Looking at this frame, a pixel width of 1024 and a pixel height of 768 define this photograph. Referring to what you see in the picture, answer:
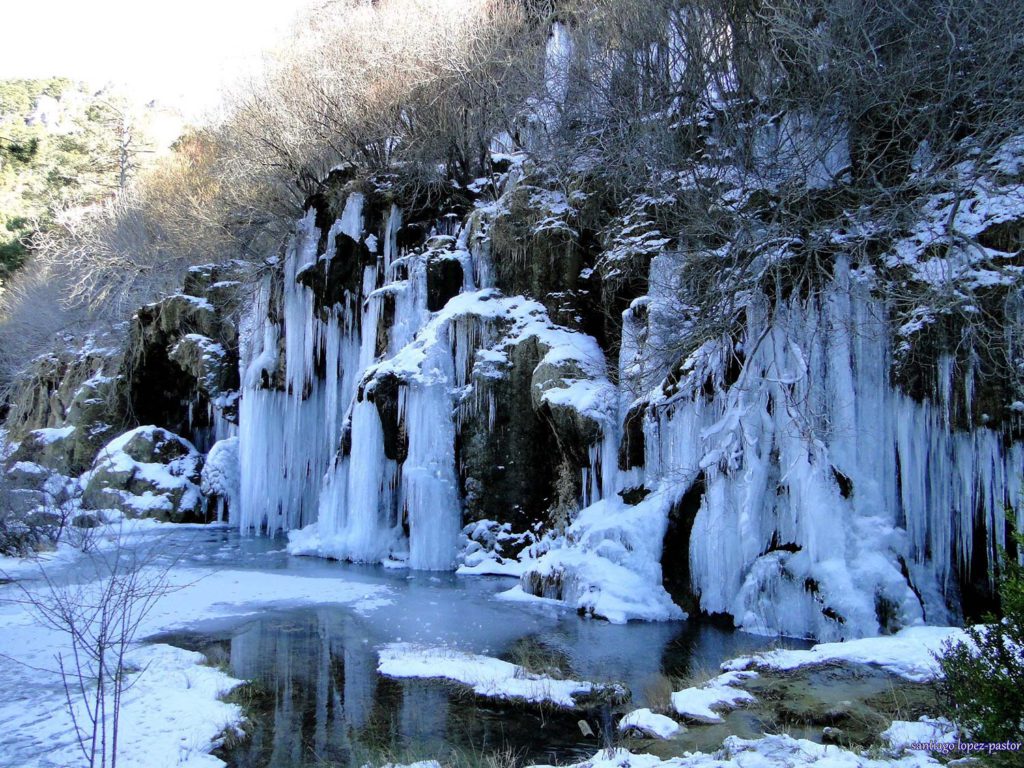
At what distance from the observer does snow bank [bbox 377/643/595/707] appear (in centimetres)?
729

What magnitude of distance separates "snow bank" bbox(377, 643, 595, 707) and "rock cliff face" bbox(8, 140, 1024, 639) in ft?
9.35

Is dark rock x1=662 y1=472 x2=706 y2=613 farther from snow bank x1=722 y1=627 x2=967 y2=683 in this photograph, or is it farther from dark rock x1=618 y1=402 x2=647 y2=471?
snow bank x1=722 y1=627 x2=967 y2=683

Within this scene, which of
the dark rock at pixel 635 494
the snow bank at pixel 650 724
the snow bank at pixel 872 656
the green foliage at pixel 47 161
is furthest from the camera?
the green foliage at pixel 47 161

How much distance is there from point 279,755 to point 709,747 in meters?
3.39

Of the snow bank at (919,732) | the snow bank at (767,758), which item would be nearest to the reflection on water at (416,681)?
the snow bank at (767,758)

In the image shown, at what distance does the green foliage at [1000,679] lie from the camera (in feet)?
11.1

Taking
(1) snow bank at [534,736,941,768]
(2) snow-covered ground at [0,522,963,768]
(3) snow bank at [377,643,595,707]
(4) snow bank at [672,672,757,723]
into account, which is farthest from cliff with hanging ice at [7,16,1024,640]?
(1) snow bank at [534,736,941,768]

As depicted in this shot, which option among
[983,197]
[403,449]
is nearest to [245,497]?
[403,449]

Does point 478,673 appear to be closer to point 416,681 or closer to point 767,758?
point 416,681

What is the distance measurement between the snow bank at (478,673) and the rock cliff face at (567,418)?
285cm

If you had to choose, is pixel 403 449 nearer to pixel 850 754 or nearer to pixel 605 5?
pixel 605 5

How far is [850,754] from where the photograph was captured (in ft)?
13.9

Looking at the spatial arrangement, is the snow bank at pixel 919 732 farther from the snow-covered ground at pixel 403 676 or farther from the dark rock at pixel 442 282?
the dark rock at pixel 442 282

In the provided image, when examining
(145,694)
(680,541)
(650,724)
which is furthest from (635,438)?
(145,694)
